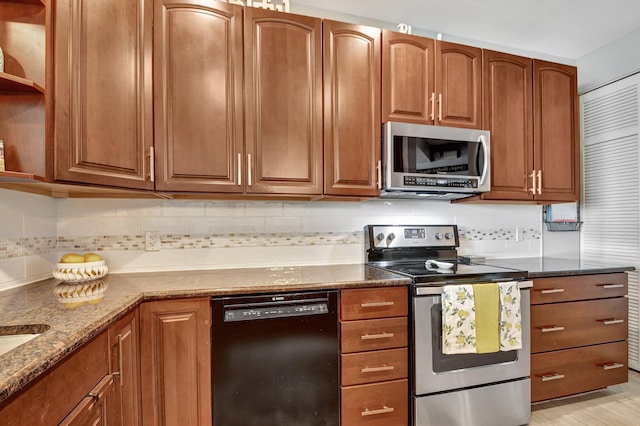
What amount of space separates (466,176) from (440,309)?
2.88ft

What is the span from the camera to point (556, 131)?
246 centimetres

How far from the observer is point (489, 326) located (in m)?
1.83

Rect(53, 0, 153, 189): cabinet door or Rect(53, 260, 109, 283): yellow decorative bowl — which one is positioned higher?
Rect(53, 0, 153, 189): cabinet door

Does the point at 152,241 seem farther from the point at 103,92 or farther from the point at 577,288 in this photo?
the point at 577,288

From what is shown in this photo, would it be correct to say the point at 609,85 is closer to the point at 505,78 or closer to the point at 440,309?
the point at 505,78

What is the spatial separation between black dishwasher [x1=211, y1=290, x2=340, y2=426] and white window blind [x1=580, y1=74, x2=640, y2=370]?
246cm

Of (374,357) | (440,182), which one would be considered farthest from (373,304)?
(440,182)

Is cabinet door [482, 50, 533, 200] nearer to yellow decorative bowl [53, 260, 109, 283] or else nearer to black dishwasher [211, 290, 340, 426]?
black dishwasher [211, 290, 340, 426]

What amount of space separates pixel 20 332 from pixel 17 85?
0.86 metres

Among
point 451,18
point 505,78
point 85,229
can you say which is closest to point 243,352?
point 85,229

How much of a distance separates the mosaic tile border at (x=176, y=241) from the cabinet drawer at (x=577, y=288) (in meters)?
0.68

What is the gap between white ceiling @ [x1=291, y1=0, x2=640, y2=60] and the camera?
7.54 ft

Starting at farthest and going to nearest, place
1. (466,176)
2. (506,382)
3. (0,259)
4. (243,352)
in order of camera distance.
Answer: (466,176) → (506,382) → (243,352) → (0,259)

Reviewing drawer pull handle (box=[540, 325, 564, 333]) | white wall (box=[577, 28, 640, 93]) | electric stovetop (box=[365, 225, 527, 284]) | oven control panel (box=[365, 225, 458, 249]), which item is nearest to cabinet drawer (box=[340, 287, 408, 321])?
electric stovetop (box=[365, 225, 527, 284])
